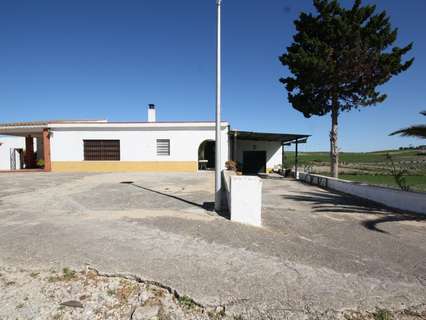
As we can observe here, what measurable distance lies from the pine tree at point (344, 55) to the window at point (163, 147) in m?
10.2

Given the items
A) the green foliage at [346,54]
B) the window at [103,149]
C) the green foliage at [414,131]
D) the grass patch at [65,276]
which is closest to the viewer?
the grass patch at [65,276]

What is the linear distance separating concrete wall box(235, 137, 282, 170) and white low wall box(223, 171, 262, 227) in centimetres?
1646

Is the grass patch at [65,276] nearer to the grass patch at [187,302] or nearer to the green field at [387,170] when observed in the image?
the grass patch at [187,302]

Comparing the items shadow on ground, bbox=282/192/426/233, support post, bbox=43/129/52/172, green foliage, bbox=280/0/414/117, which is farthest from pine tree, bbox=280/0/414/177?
support post, bbox=43/129/52/172

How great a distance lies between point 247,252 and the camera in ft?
12.7

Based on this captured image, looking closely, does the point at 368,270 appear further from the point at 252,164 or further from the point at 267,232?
the point at 252,164

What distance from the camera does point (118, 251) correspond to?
149 inches

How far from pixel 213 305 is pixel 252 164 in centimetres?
1992

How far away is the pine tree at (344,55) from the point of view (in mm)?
12406

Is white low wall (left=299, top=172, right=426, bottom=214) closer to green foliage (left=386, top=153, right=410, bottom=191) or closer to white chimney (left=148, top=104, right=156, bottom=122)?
green foliage (left=386, top=153, right=410, bottom=191)

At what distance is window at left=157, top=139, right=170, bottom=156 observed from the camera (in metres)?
18.5

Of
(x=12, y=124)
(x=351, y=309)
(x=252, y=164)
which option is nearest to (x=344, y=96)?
(x=252, y=164)

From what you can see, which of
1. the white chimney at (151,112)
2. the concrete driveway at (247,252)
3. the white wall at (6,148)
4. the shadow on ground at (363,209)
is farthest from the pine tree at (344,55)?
the white wall at (6,148)

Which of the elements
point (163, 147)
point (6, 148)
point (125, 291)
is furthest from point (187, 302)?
point (6, 148)
